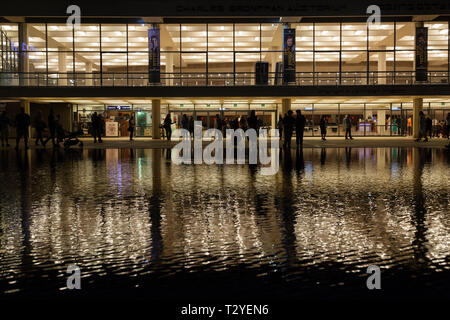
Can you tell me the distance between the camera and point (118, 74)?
38750mm

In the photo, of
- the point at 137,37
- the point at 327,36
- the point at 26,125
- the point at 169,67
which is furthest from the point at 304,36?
the point at 26,125

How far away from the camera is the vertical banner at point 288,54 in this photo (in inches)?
1475

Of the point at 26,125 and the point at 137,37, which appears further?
the point at 137,37

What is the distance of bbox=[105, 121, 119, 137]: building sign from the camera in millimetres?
44469

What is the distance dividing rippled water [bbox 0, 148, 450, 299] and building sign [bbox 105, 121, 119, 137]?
3265cm

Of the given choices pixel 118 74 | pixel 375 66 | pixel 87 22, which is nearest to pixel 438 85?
pixel 375 66

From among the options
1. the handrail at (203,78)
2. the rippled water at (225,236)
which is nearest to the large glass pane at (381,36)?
the handrail at (203,78)

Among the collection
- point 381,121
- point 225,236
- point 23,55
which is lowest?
point 225,236

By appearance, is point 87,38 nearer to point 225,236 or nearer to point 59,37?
point 59,37

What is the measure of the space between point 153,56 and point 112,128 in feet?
30.6

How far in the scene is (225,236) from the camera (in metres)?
6.48

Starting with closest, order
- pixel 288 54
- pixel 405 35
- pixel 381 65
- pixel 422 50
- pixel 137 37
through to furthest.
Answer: pixel 422 50 → pixel 288 54 → pixel 405 35 → pixel 137 37 → pixel 381 65

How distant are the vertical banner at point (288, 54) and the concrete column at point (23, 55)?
1849cm

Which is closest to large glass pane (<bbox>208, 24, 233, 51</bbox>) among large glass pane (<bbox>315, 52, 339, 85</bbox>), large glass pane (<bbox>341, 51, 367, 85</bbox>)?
large glass pane (<bbox>315, 52, 339, 85</bbox>)
